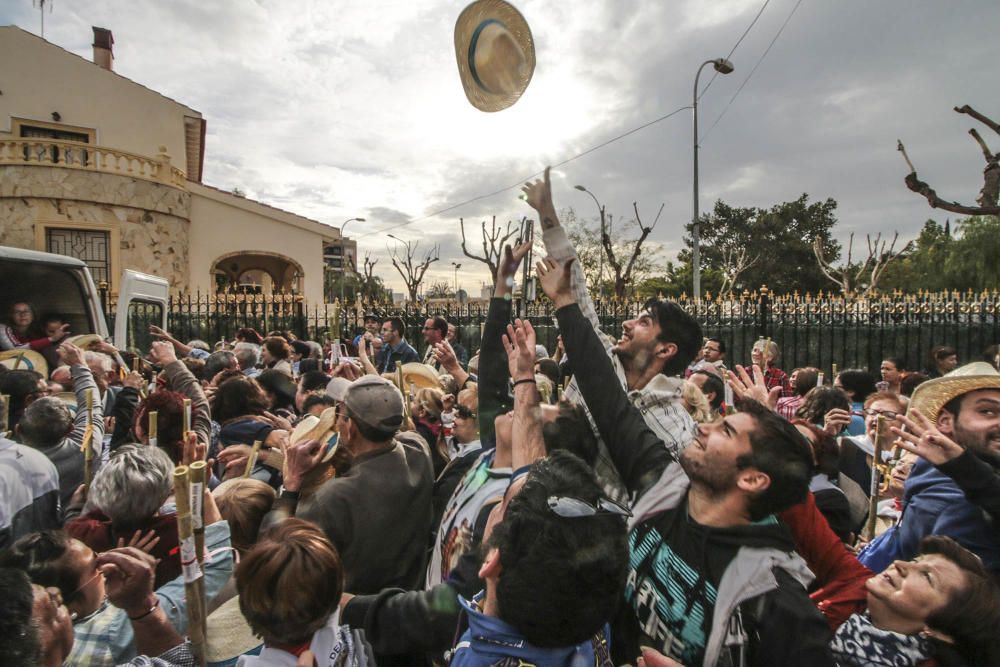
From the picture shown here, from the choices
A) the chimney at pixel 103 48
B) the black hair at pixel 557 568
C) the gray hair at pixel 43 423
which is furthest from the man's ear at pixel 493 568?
the chimney at pixel 103 48

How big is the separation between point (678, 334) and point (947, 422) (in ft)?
3.95

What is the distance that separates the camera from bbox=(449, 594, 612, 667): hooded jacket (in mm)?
1272

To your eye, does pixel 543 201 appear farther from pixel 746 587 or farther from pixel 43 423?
pixel 43 423

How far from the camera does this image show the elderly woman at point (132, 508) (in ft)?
6.84

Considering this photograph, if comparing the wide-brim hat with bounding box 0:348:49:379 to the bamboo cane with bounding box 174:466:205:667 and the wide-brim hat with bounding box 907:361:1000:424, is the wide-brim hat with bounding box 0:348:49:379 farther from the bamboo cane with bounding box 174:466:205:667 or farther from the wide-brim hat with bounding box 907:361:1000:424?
the wide-brim hat with bounding box 907:361:1000:424

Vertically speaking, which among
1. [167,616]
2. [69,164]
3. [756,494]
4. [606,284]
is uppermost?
[69,164]

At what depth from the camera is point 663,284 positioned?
131 ft

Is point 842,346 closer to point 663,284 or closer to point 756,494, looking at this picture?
point 756,494

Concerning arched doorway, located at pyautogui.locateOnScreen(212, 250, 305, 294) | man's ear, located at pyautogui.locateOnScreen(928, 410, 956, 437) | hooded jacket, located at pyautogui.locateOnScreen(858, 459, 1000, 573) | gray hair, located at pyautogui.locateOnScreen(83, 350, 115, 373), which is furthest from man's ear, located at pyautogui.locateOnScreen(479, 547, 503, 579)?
arched doorway, located at pyautogui.locateOnScreen(212, 250, 305, 294)

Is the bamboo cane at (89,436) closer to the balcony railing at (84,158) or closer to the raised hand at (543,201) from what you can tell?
the raised hand at (543,201)

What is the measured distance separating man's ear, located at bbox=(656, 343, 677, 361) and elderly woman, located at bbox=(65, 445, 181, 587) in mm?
1951

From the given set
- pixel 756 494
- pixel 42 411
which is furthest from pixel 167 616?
pixel 42 411

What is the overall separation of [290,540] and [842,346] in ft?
42.5

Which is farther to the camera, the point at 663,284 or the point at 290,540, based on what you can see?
the point at 663,284
